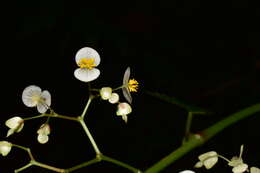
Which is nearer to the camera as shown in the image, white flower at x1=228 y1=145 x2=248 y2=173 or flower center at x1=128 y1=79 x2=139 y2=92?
white flower at x1=228 y1=145 x2=248 y2=173

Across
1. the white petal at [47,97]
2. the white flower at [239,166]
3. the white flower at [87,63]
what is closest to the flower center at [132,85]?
the white flower at [87,63]

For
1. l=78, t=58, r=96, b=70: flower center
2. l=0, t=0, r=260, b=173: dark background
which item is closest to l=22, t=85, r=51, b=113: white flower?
l=78, t=58, r=96, b=70: flower center

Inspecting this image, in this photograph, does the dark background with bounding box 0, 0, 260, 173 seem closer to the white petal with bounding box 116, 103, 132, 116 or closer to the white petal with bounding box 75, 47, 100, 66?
the white petal with bounding box 75, 47, 100, 66

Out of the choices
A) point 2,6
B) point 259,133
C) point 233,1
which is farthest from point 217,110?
point 2,6

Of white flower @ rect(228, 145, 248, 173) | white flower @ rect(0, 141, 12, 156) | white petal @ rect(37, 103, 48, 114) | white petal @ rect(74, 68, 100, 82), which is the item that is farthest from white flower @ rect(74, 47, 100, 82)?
white flower @ rect(228, 145, 248, 173)

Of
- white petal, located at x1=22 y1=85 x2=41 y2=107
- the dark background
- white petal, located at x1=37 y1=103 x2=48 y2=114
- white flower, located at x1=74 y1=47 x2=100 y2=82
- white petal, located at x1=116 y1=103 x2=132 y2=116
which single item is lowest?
white petal, located at x1=116 y1=103 x2=132 y2=116

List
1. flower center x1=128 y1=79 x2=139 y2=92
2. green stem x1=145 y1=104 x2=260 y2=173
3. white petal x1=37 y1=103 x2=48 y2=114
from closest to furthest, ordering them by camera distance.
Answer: green stem x1=145 y1=104 x2=260 y2=173 < white petal x1=37 y1=103 x2=48 y2=114 < flower center x1=128 y1=79 x2=139 y2=92

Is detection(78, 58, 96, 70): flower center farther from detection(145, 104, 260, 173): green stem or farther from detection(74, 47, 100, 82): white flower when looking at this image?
detection(145, 104, 260, 173): green stem

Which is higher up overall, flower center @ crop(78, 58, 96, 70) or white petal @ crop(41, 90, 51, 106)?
flower center @ crop(78, 58, 96, 70)

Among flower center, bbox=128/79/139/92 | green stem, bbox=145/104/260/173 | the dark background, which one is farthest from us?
the dark background
